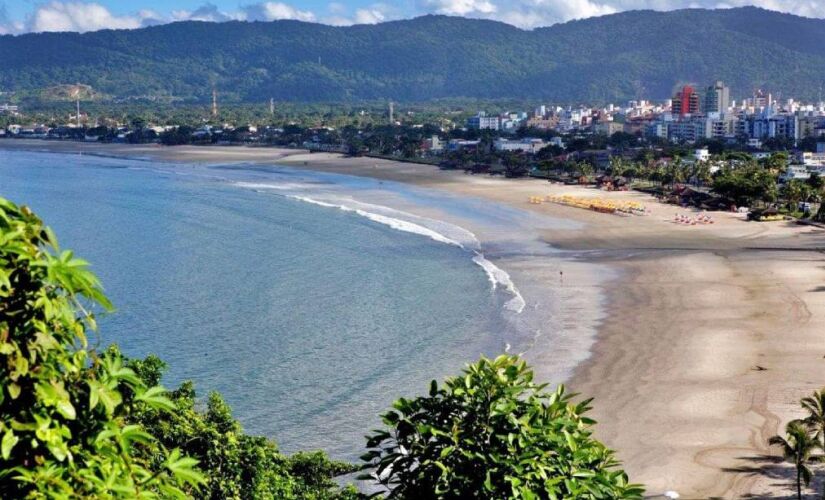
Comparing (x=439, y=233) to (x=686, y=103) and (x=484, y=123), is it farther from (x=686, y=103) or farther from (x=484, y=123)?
(x=686, y=103)

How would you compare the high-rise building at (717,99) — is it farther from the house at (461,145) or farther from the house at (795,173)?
the house at (795,173)

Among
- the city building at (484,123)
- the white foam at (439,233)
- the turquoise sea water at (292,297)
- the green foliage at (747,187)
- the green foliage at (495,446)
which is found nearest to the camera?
the green foliage at (495,446)

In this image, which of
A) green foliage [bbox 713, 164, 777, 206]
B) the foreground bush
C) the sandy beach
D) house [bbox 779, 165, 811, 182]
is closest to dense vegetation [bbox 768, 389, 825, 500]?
the sandy beach

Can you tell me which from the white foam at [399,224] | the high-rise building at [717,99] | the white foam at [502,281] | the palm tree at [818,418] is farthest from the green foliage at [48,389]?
the high-rise building at [717,99]

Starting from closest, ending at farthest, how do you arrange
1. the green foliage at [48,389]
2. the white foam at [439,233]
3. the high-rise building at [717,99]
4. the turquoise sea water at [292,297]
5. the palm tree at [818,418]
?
1. the green foliage at [48,389]
2. the palm tree at [818,418]
3. the turquoise sea water at [292,297]
4. the white foam at [439,233]
5. the high-rise building at [717,99]

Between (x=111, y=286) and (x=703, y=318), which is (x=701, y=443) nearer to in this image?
(x=703, y=318)

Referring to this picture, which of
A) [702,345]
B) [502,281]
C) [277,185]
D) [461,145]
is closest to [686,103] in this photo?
[461,145]

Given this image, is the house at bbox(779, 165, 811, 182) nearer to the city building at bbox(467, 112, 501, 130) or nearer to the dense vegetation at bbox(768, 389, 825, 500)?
the dense vegetation at bbox(768, 389, 825, 500)

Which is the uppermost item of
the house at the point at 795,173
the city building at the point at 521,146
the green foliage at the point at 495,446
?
the green foliage at the point at 495,446
